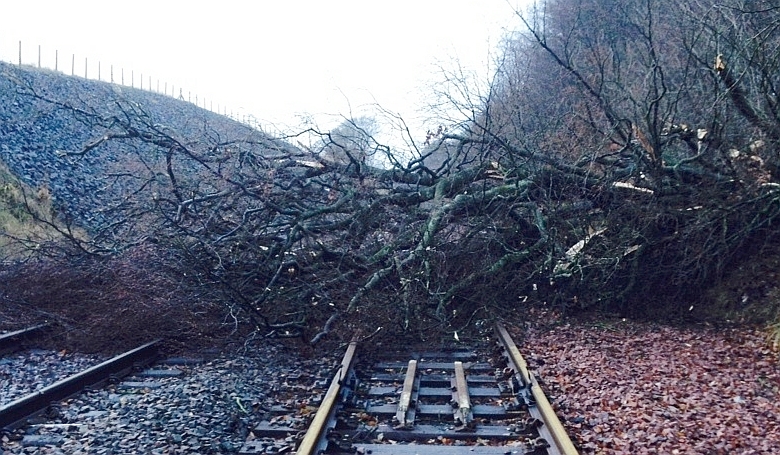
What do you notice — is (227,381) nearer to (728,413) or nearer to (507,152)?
(728,413)

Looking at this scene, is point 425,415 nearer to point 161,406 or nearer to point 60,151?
point 161,406

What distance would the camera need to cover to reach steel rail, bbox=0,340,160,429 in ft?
19.2

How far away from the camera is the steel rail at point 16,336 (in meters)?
8.91

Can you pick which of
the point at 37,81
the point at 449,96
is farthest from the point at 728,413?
the point at 37,81

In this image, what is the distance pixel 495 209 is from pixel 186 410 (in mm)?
7312

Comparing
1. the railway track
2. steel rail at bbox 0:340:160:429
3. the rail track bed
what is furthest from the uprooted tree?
the railway track

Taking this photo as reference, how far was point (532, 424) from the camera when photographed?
572 cm

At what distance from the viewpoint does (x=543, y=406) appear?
5926 millimetres

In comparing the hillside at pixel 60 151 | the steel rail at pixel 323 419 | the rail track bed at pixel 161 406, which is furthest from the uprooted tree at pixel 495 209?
the hillside at pixel 60 151

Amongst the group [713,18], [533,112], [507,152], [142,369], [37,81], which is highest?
[37,81]

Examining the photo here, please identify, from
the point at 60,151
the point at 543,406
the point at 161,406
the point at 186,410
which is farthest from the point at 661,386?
the point at 60,151

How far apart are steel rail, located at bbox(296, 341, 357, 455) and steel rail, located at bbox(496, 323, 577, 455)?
1794 millimetres

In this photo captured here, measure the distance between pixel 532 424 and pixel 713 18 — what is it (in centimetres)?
921

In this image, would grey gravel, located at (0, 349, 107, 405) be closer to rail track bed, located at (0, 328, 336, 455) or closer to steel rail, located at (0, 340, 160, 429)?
rail track bed, located at (0, 328, 336, 455)
